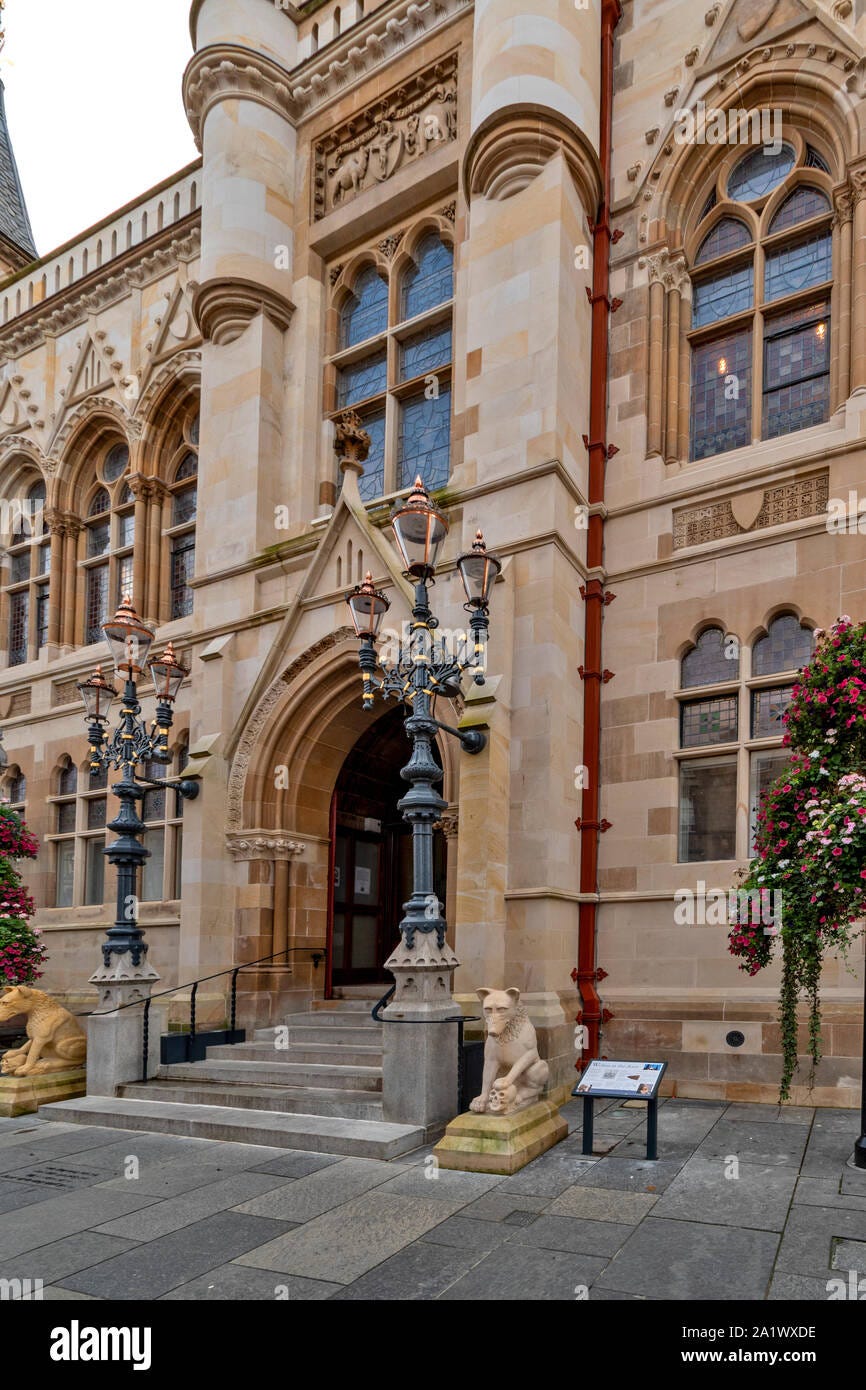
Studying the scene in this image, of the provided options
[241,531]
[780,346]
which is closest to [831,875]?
[780,346]

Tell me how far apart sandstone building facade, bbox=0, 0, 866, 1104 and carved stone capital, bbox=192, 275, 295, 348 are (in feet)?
0.17

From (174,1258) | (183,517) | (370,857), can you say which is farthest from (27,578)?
(174,1258)

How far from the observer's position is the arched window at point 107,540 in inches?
695

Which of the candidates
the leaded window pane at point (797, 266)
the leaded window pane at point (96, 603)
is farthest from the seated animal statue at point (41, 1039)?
the leaded window pane at point (797, 266)

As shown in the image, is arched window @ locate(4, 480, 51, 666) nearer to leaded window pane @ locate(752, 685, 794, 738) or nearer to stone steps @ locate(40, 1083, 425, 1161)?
stone steps @ locate(40, 1083, 425, 1161)

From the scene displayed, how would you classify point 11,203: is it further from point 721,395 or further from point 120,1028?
point 120,1028

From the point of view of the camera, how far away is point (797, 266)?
11039 mm

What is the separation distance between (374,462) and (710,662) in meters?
5.71

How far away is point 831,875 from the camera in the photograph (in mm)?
6781

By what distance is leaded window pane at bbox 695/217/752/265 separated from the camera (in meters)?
11.5

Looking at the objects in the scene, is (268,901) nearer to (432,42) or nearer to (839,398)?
(839,398)

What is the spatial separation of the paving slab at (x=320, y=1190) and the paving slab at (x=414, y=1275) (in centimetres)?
99

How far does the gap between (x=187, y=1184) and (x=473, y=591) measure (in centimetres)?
495

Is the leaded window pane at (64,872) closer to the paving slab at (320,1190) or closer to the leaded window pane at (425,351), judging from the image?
the leaded window pane at (425,351)
